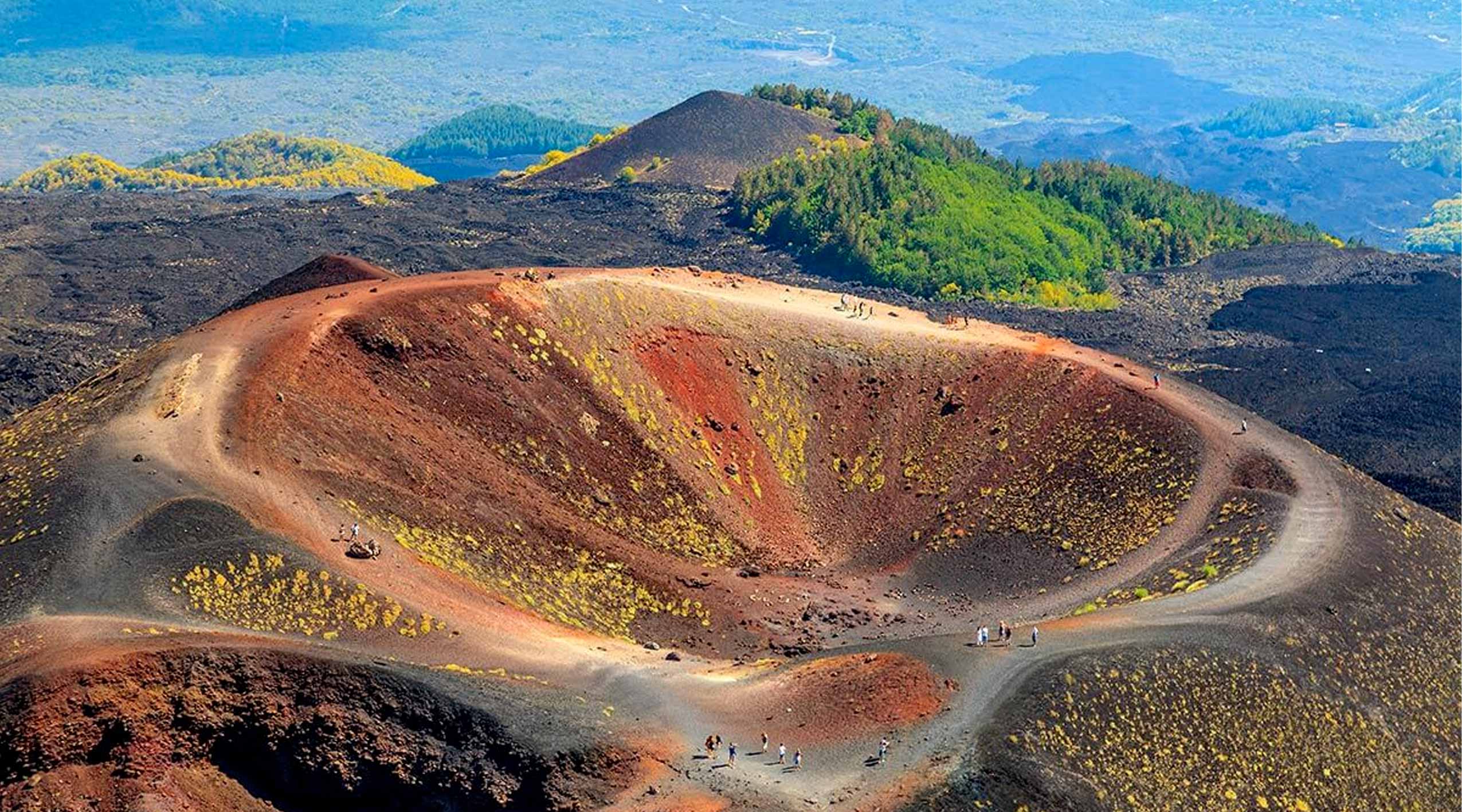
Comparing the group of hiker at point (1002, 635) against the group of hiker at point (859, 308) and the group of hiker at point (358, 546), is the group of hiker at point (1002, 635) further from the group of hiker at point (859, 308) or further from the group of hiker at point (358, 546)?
the group of hiker at point (859, 308)

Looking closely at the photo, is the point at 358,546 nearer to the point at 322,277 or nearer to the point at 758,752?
the point at 758,752

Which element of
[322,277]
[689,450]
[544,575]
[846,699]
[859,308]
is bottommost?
[689,450]

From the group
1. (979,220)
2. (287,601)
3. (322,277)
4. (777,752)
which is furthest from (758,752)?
(979,220)

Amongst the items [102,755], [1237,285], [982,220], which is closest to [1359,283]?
[1237,285]

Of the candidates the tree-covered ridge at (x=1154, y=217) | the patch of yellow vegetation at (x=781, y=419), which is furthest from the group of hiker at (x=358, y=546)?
the tree-covered ridge at (x=1154, y=217)

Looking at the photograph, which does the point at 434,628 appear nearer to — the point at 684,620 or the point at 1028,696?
the point at 684,620

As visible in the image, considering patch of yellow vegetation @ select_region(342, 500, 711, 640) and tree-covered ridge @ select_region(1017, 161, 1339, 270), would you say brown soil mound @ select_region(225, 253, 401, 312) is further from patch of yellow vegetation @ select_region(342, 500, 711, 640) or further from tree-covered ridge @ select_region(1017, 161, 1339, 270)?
tree-covered ridge @ select_region(1017, 161, 1339, 270)
